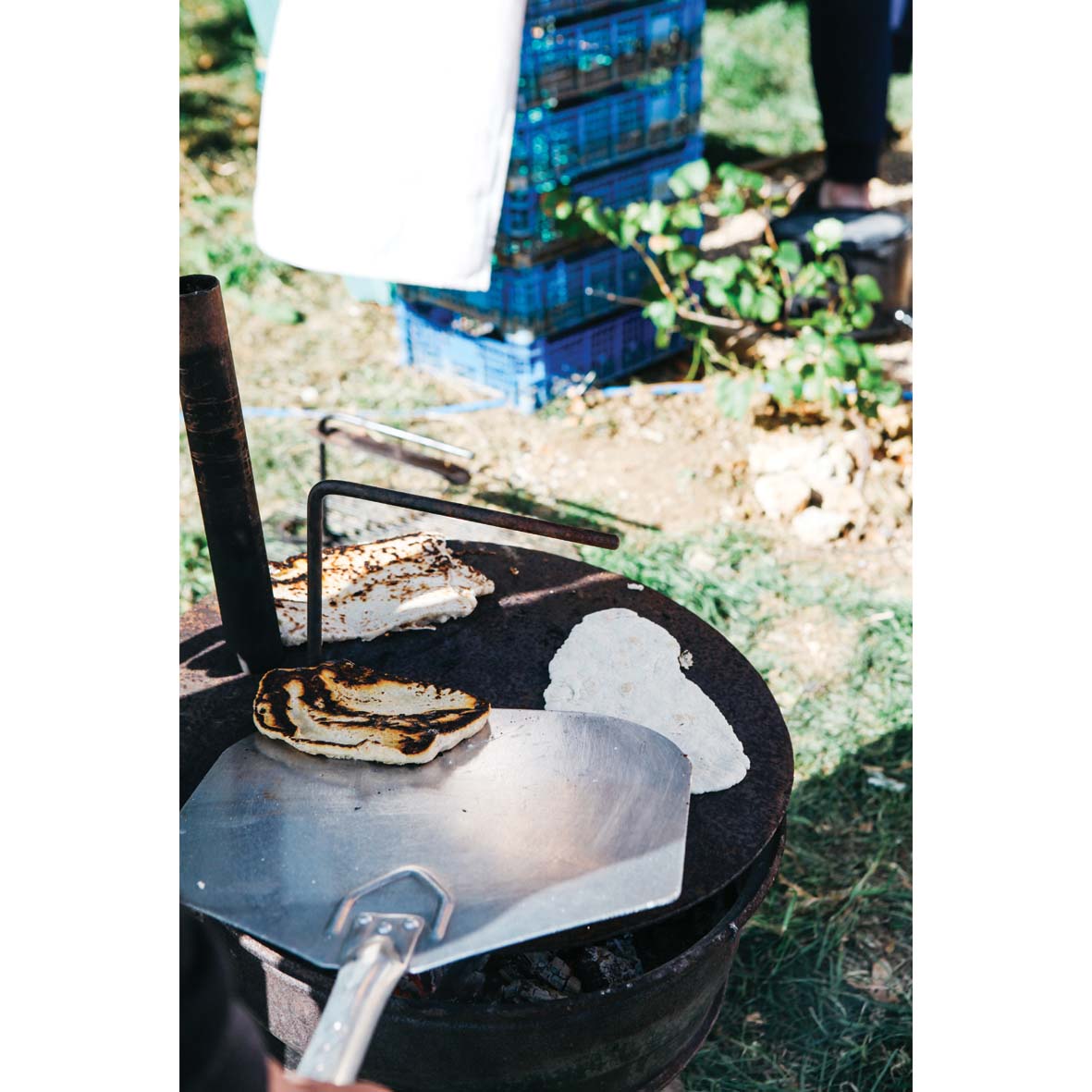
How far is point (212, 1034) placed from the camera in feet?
3.04

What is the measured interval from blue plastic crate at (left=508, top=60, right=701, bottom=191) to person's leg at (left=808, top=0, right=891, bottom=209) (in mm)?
904

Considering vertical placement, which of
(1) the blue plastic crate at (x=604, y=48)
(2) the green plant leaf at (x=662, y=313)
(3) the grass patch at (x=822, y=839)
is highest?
(1) the blue plastic crate at (x=604, y=48)

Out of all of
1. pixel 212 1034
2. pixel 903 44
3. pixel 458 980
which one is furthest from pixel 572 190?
pixel 212 1034

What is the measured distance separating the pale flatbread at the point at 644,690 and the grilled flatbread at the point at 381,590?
9.4 inches

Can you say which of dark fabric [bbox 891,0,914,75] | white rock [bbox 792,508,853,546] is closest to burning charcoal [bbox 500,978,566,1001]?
white rock [bbox 792,508,853,546]

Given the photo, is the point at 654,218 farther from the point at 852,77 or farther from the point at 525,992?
the point at 525,992

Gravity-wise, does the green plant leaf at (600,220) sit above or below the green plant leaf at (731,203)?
below

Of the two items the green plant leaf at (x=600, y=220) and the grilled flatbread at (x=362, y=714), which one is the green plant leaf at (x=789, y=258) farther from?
the grilled flatbread at (x=362, y=714)

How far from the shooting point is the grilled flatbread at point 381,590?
77.8 inches

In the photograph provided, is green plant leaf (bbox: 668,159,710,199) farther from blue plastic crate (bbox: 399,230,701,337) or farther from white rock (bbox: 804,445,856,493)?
white rock (bbox: 804,445,856,493)

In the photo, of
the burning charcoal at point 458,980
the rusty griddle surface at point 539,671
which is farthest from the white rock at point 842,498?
the burning charcoal at point 458,980

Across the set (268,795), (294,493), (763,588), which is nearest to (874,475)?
(763,588)

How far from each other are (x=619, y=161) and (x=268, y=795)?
3544mm

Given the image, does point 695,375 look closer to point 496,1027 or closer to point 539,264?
point 539,264
